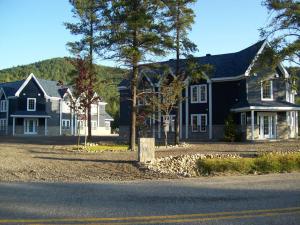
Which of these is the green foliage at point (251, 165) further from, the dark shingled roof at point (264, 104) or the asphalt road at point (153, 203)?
the dark shingled roof at point (264, 104)

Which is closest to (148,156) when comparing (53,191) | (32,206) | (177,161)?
Answer: (177,161)

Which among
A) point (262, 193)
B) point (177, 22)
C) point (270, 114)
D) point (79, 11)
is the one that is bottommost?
point (262, 193)

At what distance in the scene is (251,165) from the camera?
677 inches

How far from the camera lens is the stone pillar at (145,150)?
18422 millimetres

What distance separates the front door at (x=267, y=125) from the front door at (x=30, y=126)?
33441 millimetres

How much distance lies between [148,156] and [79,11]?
23207 mm

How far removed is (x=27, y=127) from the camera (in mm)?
59062

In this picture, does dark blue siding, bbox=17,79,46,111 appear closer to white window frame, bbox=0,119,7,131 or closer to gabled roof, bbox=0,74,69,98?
gabled roof, bbox=0,74,69,98

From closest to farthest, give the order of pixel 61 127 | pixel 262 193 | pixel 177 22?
pixel 262 193 < pixel 177 22 < pixel 61 127

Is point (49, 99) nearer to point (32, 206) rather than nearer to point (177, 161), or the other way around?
point (177, 161)

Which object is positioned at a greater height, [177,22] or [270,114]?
[177,22]

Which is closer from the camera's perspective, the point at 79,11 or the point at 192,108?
the point at 79,11

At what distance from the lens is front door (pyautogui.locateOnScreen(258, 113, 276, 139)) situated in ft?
125

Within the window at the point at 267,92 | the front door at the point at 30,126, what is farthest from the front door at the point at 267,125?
the front door at the point at 30,126
